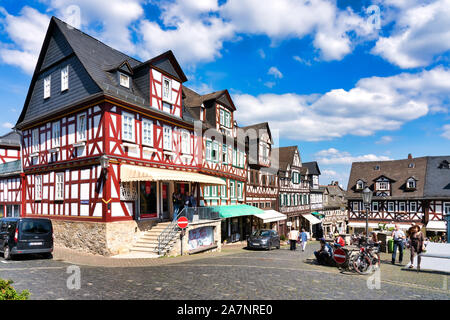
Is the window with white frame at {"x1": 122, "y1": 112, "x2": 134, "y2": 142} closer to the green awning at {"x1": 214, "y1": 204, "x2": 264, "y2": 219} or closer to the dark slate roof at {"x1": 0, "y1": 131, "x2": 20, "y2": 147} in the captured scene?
the green awning at {"x1": 214, "y1": 204, "x2": 264, "y2": 219}

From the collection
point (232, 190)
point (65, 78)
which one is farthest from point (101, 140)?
point (232, 190)

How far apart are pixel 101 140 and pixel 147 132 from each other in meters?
3.07

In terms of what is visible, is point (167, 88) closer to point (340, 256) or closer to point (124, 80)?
point (124, 80)

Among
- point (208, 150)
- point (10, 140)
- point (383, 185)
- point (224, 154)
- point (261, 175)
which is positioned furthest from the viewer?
point (383, 185)

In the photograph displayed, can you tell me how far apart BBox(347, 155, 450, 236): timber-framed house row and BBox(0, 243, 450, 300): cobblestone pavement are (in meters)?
34.0

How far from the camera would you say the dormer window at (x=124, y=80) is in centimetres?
1817

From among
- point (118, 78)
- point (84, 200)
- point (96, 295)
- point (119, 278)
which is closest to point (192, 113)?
point (118, 78)

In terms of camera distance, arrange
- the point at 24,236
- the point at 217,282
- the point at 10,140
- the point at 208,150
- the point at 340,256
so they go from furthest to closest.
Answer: the point at 10,140, the point at 208,150, the point at 24,236, the point at 340,256, the point at 217,282

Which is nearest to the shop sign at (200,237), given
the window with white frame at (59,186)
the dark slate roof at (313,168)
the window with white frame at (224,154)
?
the window with white frame at (59,186)

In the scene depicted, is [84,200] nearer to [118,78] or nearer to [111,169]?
[111,169]

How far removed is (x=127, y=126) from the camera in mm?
17172

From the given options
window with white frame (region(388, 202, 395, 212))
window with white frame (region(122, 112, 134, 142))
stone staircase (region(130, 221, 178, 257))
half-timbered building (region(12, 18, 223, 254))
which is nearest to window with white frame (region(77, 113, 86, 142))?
half-timbered building (region(12, 18, 223, 254))

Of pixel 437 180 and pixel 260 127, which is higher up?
pixel 260 127
